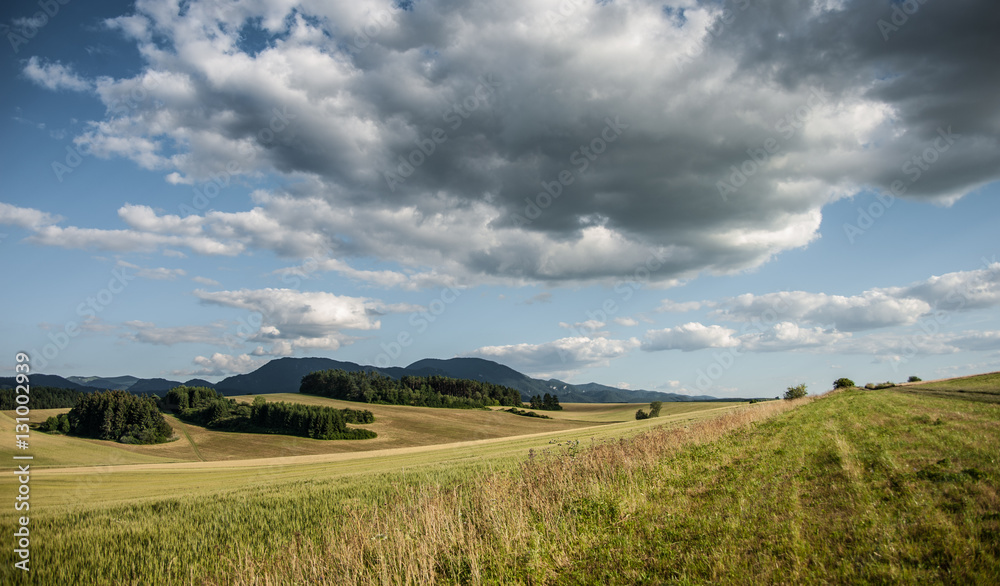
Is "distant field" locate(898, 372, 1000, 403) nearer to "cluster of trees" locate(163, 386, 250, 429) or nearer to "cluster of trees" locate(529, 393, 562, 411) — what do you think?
"cluster of trees" locate(529, 393, 562, 411)

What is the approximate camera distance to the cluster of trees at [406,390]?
138 metres

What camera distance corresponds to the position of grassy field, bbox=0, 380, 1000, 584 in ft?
20.4

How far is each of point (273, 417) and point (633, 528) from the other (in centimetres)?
10294

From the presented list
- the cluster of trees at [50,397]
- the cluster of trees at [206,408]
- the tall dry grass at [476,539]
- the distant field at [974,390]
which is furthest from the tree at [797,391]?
the cluster of trees at [50,397]

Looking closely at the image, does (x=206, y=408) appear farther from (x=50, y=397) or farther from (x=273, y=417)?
(x=50, y=397)

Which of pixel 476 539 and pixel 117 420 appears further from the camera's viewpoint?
pixel 117 420

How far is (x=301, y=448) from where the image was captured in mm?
73438

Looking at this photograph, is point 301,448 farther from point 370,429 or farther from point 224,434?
point 224,434

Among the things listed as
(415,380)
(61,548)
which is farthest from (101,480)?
(415,380)

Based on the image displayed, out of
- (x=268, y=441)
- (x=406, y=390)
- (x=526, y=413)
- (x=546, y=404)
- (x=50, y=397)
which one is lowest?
(x=546, y=404)

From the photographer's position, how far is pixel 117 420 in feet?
257

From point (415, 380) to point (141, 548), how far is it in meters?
158

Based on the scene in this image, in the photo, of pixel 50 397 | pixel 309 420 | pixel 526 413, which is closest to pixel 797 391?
pixel 526 413

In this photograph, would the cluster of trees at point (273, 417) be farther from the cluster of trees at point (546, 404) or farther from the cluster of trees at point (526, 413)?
the cluster of trees at point (546, 404)
